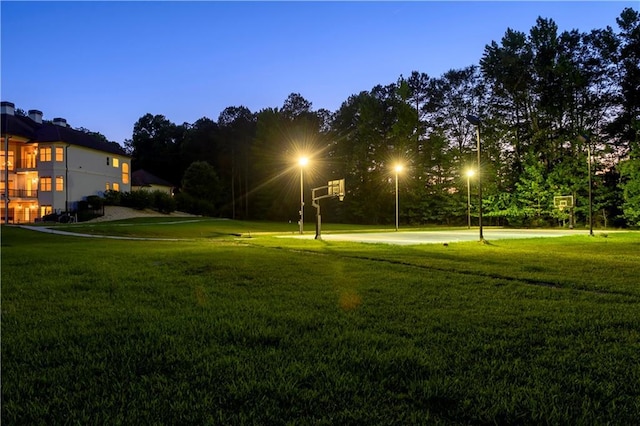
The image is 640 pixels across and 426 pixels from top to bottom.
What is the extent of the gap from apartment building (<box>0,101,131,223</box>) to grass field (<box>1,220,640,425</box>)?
124 feet

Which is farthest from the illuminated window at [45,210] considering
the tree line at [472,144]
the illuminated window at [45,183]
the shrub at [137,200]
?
the tree line at [472,144]

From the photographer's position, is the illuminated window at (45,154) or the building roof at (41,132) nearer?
the building roof at (41,132)

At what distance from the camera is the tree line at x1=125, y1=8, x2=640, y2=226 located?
117 ft

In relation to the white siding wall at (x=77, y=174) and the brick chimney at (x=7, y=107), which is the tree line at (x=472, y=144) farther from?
the brick chimney at (x=7, y=107)

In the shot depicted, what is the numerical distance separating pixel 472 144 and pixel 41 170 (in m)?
41.7

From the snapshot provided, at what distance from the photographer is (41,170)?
40.1m

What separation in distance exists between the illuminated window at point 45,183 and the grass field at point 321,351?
125 ft

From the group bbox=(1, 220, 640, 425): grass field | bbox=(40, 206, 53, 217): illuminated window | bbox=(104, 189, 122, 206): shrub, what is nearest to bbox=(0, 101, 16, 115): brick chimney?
bbox=(40, 206, 53, 217): illuminated window

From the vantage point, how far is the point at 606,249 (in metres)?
14.5

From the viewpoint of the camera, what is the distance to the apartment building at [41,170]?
39969 mm

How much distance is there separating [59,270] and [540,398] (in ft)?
29.0

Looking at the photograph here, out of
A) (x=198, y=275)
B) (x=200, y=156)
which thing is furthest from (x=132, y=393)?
(x=200, y=156)

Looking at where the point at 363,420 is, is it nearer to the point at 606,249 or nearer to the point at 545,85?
the point at 606,249

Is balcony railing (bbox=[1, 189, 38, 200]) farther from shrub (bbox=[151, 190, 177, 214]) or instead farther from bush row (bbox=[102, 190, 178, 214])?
shrub (bbox=[151, 190, 177, 214])
